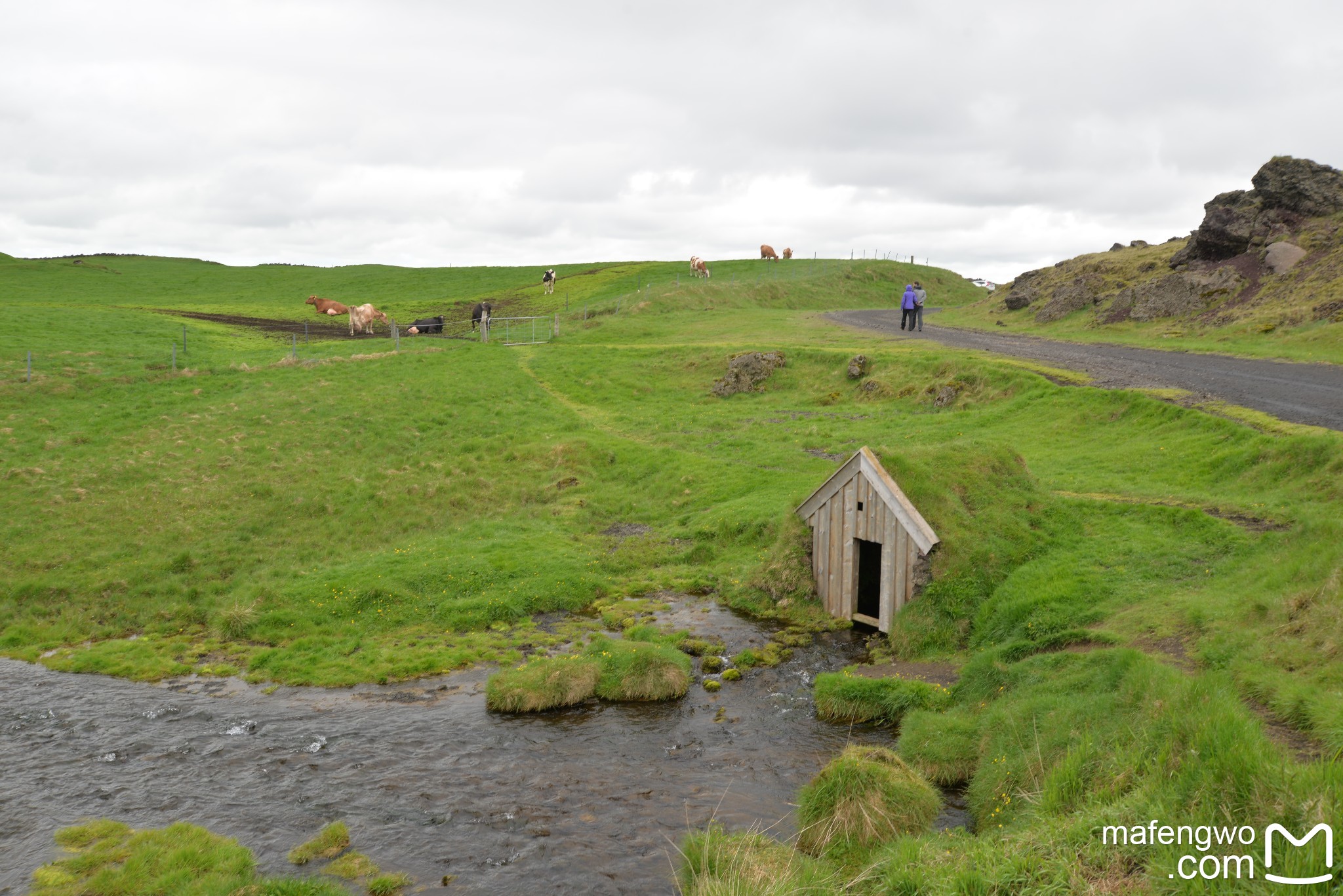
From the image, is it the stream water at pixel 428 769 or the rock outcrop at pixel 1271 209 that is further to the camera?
the rock outcrop at pixel 1271 209

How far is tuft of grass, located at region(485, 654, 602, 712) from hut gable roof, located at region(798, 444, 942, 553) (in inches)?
290

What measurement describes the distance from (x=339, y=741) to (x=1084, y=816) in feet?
41.2

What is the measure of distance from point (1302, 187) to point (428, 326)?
5532cm

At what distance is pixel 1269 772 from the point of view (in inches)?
306

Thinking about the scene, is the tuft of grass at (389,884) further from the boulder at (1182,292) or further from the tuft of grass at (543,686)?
the boulder at (1182,292)

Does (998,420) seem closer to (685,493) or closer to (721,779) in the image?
(685,493)

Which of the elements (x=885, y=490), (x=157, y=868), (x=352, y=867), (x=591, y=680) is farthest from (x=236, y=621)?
(x=885, y=490)

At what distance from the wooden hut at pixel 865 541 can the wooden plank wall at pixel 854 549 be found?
0.02 metres

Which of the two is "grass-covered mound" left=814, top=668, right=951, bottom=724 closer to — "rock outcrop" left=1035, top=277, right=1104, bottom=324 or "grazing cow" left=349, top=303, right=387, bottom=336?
"rock outcrop" left=1035, top=277, right=1104, bottom=324

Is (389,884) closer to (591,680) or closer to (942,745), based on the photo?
(591,680)

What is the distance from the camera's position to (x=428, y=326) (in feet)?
202

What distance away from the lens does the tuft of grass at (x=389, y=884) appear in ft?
36.8

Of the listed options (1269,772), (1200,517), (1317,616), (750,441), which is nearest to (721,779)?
(1269,772)

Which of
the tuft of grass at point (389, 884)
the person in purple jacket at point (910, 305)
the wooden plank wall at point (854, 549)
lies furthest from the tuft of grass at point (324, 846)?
the person in purple jacket at point (910, 305)
